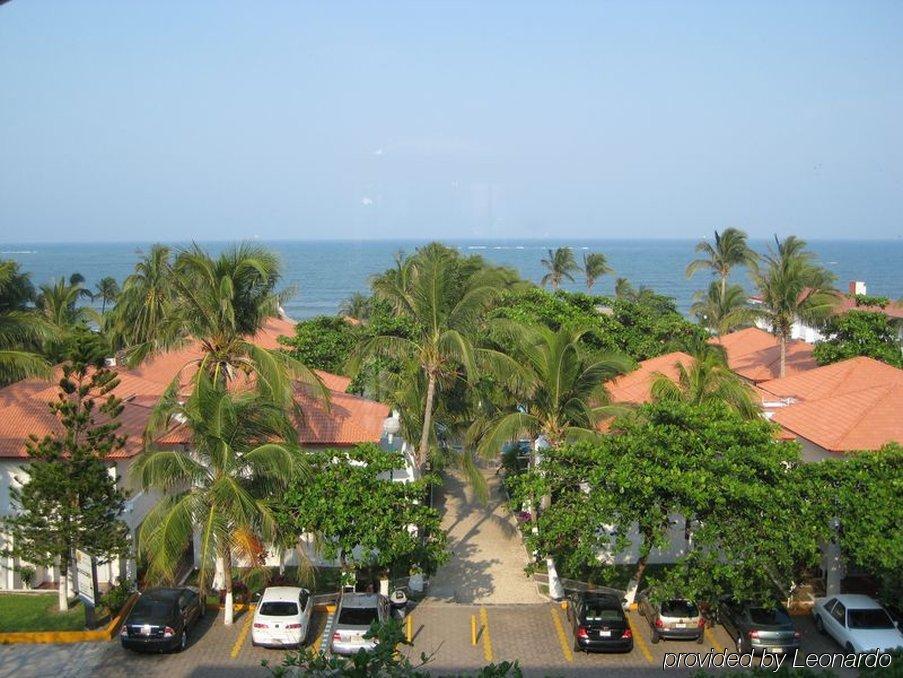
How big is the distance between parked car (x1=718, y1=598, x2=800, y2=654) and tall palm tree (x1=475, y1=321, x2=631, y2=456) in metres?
4.71

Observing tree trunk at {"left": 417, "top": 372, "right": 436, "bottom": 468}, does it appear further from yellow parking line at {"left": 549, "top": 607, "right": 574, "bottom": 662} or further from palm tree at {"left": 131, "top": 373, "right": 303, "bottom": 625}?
yellow parking line at {"left": 549, "top": 607, "right": 574, "bottom": 662}

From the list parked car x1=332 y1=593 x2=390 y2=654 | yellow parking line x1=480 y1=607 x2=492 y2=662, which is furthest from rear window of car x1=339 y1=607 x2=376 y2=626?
yellow parking line x1=480 y1=607 x2=492 y2=662

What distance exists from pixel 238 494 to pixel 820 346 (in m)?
22.5

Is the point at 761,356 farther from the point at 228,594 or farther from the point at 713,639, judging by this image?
the point at 228,594

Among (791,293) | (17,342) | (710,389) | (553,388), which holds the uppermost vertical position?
(791,293)

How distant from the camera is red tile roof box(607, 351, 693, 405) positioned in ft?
86.8

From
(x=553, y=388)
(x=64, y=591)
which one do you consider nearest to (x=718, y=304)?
(x=553, y=388)

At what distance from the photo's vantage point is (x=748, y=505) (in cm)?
1594

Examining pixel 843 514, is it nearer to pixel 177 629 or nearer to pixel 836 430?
pixel 836 430

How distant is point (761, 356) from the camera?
126 feet

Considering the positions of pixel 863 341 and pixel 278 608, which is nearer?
pixel 278 608

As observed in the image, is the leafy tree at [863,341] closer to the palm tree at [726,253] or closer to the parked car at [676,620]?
→ the parked car at [676,620]

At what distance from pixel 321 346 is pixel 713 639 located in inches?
741

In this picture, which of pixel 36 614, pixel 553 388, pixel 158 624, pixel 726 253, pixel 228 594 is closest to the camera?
pixel 158 624
